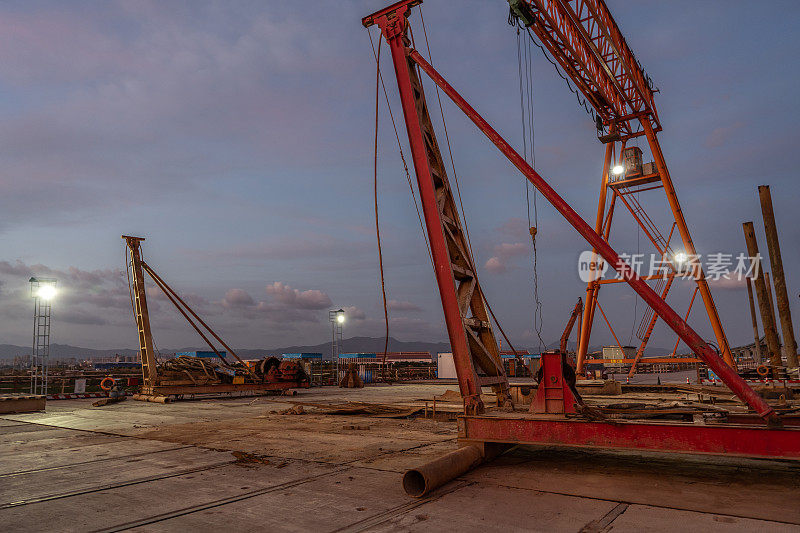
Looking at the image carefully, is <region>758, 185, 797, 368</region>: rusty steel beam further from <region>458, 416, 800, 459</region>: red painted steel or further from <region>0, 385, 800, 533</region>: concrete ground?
<region>458, 416, 800, 459</region>: red painted steel

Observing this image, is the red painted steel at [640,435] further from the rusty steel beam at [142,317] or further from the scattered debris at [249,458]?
the rusty steel beam at [142,317]

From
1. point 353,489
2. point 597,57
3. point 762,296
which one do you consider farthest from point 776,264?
point 353,489

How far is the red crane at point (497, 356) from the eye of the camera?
5090 millimetres

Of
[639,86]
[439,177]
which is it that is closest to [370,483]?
[439,177]

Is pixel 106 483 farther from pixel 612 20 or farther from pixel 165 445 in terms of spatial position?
pixel 612 20

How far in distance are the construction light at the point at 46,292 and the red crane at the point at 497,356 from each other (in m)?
14.8

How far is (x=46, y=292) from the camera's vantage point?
16797 millimetres

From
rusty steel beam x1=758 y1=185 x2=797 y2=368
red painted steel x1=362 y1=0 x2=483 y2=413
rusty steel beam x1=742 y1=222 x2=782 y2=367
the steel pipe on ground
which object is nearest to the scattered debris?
the steel pipe on ground

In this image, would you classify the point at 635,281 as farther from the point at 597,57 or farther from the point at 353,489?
the point at 597,57

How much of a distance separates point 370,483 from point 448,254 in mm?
3540

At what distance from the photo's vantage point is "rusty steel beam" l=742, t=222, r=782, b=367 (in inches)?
755

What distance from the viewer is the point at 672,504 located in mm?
4516

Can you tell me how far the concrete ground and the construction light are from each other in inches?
380

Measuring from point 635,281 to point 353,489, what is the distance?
414cm
